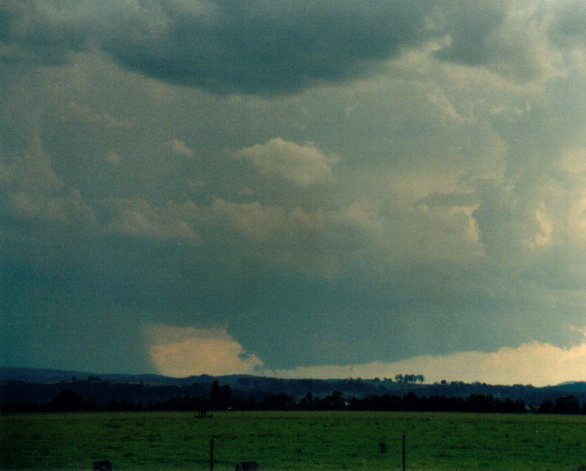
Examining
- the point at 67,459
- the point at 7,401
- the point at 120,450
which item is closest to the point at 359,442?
the point at 120,450

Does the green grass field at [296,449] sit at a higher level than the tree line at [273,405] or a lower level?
lower

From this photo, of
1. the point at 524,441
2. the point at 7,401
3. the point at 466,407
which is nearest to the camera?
the point at 524,441

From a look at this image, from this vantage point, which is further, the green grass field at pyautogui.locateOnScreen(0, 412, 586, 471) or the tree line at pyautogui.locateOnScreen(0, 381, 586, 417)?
the tree line at pyautogui.locateOnScreen(0, 381, 586, 417)

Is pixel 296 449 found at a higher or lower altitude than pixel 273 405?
lower

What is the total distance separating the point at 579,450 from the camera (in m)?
69.6

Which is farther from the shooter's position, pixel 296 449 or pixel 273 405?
pixel 273 405

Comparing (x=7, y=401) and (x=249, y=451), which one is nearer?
(x=249, y=451)

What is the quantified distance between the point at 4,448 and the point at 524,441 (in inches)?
1700

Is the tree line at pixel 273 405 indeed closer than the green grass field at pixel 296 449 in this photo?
No

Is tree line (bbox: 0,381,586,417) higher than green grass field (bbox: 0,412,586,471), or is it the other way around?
tree line (bbox: 0,381,586,417)

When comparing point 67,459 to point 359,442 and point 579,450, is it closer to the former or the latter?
point 359,442

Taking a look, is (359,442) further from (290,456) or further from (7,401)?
(7,401)

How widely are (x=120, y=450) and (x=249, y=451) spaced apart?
908 cm

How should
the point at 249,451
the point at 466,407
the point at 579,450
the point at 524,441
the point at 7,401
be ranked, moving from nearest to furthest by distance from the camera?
the point at 249,451 → the point at 579,450 → the point at 524,441 → the point at 7,401 → the point at 466,407
